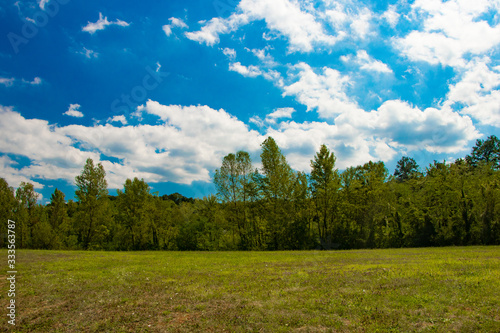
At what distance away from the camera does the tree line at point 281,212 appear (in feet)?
144

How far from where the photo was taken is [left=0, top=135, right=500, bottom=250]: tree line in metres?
43.8

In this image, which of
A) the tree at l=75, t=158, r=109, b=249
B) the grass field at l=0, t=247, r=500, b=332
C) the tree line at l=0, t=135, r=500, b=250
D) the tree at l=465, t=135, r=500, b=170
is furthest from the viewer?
the tree at l=465, t=135, r=500, b=170

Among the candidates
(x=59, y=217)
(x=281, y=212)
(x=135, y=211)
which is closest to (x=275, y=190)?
(x=281, y=212)

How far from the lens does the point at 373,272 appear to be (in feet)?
50.2

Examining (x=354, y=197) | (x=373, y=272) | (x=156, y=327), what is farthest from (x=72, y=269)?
(x=354, y=197)

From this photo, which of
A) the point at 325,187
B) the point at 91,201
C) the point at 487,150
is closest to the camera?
the point at 325,187

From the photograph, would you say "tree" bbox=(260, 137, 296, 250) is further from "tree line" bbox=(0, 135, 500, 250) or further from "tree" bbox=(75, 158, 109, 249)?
"tree" bbox=(75, 158, 109, 249)

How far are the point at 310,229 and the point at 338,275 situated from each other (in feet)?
104

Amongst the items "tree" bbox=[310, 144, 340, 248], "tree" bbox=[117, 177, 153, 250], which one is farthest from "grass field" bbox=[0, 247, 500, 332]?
"tree" bbox=[117, 177, 153, 250]

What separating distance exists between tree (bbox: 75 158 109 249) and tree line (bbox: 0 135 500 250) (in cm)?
16

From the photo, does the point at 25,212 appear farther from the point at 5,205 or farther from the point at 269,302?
the point at 269,302

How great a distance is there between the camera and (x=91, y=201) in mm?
48688

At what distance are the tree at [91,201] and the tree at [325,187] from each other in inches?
1448

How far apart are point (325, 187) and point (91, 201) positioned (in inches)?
1559
